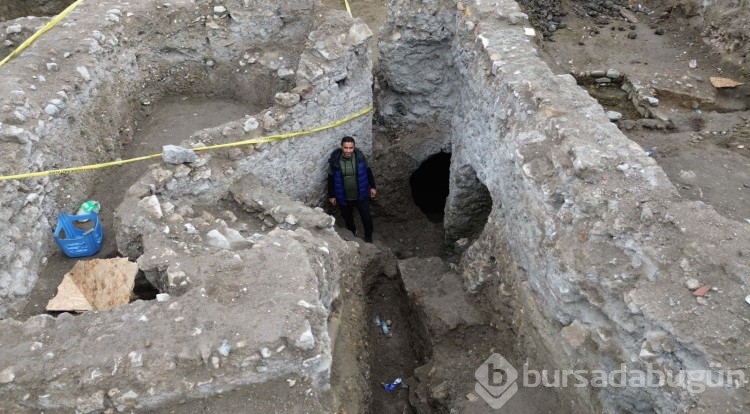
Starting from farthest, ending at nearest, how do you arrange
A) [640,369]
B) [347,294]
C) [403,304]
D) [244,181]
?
[403,304] → [244,181] → [347,294] → [640,369]

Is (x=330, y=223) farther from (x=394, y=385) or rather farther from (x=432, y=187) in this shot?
(x=432, y=187)

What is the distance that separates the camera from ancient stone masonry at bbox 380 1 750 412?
11.1 ft

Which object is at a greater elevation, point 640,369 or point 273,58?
point 273,58

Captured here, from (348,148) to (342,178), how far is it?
16.6 inches

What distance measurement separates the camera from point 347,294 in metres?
5.29

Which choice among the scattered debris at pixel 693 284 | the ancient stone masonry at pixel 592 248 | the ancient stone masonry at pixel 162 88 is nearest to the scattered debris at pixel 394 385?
the ancient stone masonry at pixel 592 248

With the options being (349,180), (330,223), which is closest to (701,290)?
(330,223)

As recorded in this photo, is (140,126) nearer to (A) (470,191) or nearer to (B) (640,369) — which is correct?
→ (A) (470,191)

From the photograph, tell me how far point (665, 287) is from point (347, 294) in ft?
9.11

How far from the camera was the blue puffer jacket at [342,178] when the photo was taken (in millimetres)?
6477

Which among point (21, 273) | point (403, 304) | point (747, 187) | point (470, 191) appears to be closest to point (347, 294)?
point (403, 304)

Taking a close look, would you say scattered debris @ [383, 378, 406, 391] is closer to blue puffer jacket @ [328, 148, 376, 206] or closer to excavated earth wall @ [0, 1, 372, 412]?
excavated earth wall @ [0, 1, 372, 412]

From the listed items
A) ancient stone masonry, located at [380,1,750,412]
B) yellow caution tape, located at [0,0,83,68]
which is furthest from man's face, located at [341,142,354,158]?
yellow caution tape, located at [0,0,83,68]

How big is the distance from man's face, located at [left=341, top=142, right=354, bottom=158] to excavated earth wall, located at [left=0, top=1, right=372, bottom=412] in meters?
0.33
